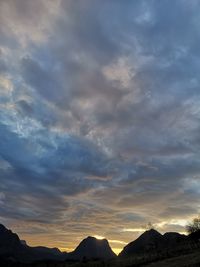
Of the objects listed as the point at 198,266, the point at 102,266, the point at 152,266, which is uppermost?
the point at 102,266

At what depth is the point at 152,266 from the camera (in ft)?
249

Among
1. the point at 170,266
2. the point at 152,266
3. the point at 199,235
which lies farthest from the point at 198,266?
the point at 199,235

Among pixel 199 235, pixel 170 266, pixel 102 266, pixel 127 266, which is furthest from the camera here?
pixel 199 235

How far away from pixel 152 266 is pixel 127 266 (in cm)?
2384

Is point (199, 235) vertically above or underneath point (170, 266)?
above

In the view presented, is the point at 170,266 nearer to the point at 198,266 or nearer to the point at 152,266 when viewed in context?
the point at 152,266

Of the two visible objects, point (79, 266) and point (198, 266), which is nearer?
point (198, 266)

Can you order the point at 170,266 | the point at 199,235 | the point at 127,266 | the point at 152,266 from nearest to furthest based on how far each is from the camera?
the point at 170,266
the point at 152,266
the point at 127,266
the point at 199,235

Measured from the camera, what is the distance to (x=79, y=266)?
140m

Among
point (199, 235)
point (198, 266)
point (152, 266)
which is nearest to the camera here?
point (198, 266)

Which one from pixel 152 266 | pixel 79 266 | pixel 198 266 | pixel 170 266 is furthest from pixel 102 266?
pixel 198 266

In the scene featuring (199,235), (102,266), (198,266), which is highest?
(199,235)

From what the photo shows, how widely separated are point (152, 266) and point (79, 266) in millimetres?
71495

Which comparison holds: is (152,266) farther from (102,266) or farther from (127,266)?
(102,266)
